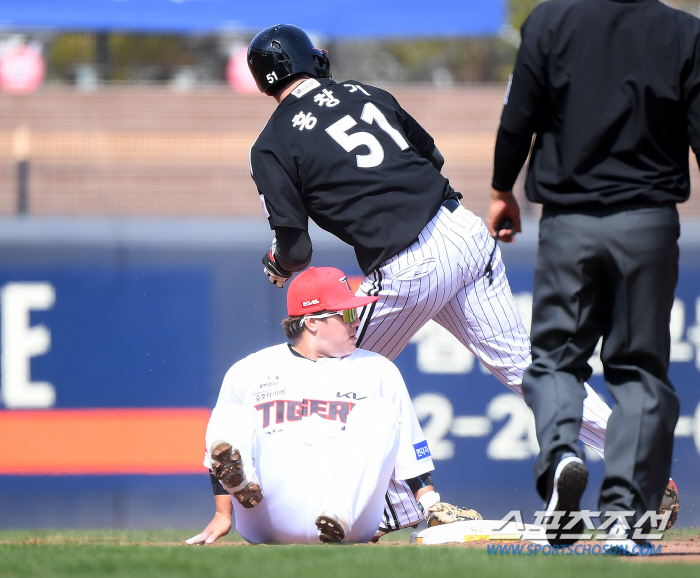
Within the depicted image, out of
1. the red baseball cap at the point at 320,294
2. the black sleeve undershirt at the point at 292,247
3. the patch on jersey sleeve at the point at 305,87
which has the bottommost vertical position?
the red baseball cap at the point at 320,294

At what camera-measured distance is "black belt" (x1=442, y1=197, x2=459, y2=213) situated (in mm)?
4059

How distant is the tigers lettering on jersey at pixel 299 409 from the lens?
3.60 metres

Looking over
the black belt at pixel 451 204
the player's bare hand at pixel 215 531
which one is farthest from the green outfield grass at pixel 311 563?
the black belt at pixel 451 204

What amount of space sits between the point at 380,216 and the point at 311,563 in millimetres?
1693

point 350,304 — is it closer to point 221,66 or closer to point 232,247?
point 232,247

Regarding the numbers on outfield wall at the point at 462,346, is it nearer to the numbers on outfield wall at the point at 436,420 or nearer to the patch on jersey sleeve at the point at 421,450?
the numbers on outfield wall at the point at 436,420

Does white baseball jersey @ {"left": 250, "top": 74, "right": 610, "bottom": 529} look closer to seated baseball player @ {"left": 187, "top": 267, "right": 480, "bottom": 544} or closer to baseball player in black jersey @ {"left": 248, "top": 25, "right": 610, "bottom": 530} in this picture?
baseball player in black jersey @ {"left": 248, "top": 25, "right": 610, "bottom": 530}

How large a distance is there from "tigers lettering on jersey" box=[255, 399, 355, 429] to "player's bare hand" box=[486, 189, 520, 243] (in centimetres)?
83

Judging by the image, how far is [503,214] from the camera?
3.24 metres

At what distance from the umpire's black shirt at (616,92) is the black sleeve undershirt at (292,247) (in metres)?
1.30

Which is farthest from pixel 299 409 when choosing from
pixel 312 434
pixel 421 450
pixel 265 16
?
pixel 265 16

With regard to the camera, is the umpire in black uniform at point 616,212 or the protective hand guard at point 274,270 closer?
the umpire in black uniform at point 616,212

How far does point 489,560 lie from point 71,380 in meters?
3.61

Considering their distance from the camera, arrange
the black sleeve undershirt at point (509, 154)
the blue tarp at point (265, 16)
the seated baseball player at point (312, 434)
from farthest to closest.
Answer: the blue tarp at point (265, 16) → the seated baseball player at point (312, 434) → the black sleeve undershirt at point (509, 154)
